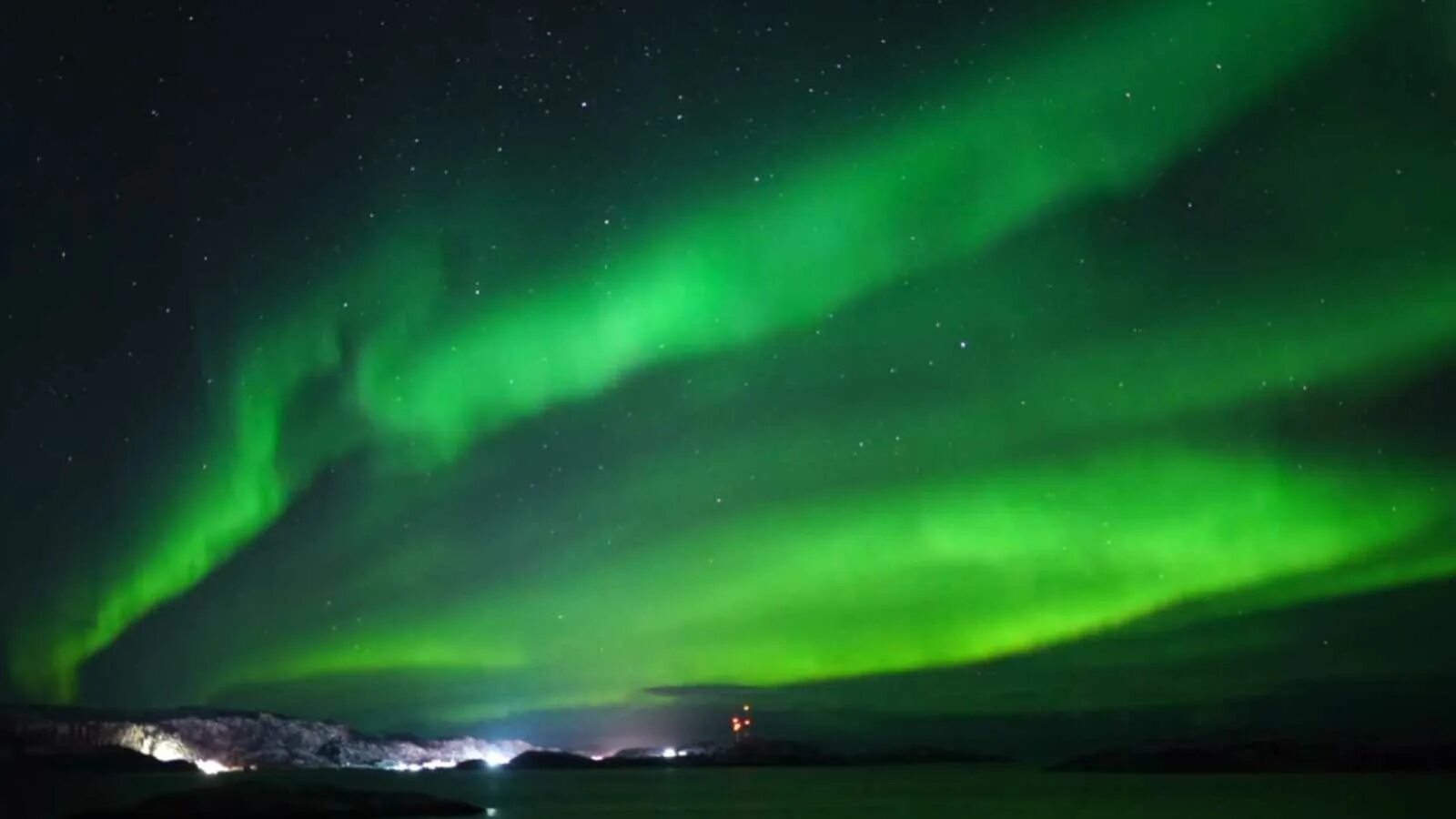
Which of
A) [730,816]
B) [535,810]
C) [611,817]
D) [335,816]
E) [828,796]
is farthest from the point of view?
[828,796]

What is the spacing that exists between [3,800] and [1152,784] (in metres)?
133

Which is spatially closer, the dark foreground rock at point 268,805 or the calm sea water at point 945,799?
the dark foreground rock at point 268,805

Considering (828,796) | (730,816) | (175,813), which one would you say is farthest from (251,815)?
(828,796)

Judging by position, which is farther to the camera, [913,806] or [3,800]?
[913,806]

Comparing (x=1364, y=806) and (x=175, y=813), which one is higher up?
(x=175, y=813)

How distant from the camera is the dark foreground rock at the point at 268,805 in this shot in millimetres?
81625

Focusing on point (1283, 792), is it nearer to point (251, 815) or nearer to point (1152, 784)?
point (1152, 784)

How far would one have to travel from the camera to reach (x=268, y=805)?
86.4 m

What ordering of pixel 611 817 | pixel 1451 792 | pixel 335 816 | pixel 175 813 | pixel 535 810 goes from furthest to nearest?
pixel 1451 792
pixel 535 810
pixel 611 817
pixel 335 816
pixel 175 813

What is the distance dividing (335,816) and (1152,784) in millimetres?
121169

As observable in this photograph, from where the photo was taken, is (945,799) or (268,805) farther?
(945,799)

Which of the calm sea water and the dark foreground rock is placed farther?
the calm sea water

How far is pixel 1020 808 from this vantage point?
114 meters

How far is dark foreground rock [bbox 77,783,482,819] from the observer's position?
268ft
